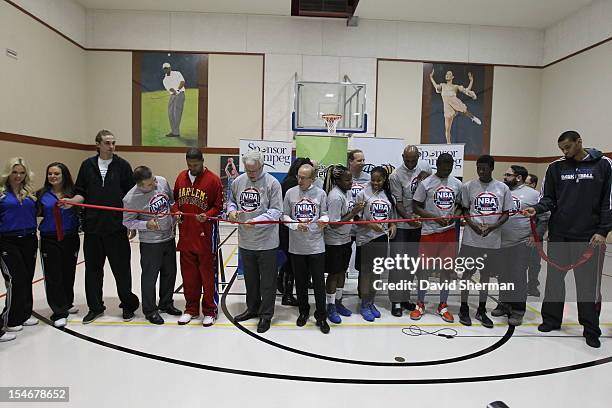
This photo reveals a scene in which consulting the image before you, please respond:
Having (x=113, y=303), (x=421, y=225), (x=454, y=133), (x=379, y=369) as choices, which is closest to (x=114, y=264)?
(x=113, y=303)

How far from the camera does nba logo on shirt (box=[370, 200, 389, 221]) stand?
4238mm

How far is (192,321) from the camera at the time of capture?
4.14 m

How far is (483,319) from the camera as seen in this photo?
13.7ft

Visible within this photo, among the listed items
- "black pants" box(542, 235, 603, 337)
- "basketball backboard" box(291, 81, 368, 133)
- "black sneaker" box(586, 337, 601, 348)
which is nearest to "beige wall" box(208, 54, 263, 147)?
"basketball backboard" box(291, 81, 368, 133)

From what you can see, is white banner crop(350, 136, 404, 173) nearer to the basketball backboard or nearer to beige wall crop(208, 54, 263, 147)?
the basketball backboard

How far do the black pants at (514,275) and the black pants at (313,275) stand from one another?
2.01 m

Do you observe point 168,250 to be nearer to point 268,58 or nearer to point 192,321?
point 192,321

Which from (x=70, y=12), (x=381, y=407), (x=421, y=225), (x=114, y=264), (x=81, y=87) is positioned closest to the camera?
(x=381, y=407)

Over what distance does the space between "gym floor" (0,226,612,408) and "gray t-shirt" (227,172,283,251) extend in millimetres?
901

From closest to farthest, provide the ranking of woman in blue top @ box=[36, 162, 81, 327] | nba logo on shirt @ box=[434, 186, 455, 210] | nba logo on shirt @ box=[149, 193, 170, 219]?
woman in blue top @ box=[36, 162, 81, 327] < nba logo on shirt @ box=[149, 193, 170, 219] < nba logo on shirt @ box=[434, 186, 455, 210]

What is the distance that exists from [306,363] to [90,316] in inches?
94.8

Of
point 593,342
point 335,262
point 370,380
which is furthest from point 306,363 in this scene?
point 593,342

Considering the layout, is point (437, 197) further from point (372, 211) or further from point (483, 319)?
point (483, 319)

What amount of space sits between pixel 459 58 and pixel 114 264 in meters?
11.2
